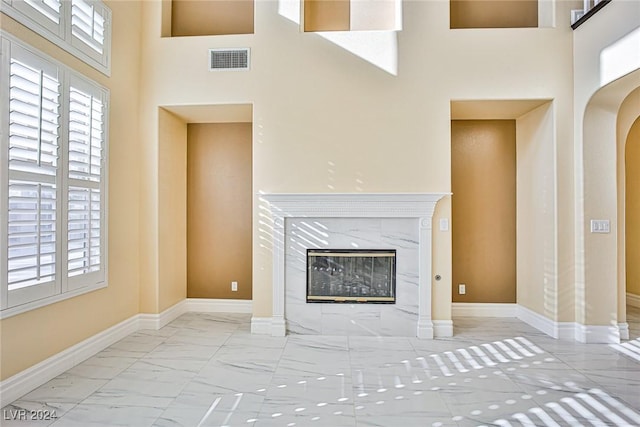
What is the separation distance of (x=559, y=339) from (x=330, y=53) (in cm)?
382

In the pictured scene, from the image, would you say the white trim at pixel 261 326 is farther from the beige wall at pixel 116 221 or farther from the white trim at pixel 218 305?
the beige wall at pixel 116 221

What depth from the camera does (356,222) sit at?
396cm

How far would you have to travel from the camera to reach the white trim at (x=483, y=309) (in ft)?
15.0

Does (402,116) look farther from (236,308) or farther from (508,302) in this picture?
(236,308)

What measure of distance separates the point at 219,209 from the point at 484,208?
340cm

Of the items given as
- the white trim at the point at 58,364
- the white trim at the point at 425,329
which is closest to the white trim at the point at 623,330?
the white trim at the point at 425,329

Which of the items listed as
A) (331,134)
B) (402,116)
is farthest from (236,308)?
(402,116)

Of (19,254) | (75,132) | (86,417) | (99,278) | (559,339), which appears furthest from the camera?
(559,339)

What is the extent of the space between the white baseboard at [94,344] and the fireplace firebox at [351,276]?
1291 mm

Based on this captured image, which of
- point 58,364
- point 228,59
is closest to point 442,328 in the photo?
point 58,364

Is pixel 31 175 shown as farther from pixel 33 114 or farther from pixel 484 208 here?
pixel 484 208

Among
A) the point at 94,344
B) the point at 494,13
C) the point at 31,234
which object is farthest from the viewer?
the point at 494,13

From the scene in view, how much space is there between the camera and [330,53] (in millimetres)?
3941

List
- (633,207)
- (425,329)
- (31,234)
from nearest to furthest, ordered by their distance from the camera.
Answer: (31,234)
(425,329)
(633,207)
